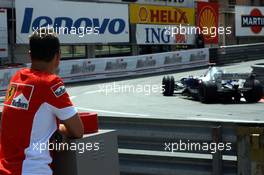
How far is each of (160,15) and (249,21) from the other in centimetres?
1270

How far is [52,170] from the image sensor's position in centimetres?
340

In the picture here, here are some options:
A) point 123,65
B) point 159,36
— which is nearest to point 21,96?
point 123,65

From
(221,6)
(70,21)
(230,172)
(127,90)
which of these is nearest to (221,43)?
(221,6)

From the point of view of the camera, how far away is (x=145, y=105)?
16703 mm

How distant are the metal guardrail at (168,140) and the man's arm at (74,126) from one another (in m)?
1.41

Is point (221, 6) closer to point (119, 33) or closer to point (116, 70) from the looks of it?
point (119, 33)

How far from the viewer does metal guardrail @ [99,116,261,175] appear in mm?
4336

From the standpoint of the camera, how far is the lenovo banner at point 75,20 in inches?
1160

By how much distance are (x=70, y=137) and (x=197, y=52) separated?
3252cm

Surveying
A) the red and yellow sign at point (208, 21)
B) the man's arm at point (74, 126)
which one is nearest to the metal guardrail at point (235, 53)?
the red and yellow sign at point (208, 21)

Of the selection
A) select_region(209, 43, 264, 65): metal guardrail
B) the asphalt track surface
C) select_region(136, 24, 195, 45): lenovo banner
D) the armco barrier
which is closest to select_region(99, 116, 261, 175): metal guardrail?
the asphalt track surface

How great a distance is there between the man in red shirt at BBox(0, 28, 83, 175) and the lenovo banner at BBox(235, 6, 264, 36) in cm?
4607

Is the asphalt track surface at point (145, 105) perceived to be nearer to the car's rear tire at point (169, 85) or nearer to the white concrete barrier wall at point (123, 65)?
the car's rear tire at point (169, 85)

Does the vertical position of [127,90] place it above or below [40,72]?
below
